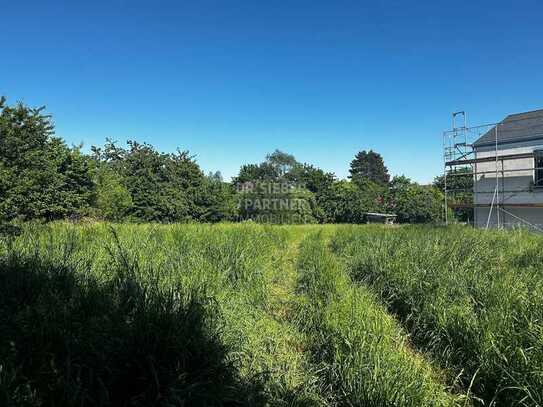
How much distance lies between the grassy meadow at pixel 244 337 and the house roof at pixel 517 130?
18.6 metres

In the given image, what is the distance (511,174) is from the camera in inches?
817

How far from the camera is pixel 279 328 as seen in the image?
14.7 feet

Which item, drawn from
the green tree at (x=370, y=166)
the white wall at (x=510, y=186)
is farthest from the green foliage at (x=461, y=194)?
the green tree at (x=370, y=166)

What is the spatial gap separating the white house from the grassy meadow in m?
16.9

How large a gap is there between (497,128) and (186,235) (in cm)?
2230

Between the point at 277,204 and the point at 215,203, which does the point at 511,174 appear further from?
the point at 215,203

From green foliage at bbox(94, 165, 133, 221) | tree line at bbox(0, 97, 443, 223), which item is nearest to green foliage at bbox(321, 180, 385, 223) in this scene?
tree line at bbox(0, 97, 443, 223)

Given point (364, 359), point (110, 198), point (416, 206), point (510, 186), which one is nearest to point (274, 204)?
point (110, 198)

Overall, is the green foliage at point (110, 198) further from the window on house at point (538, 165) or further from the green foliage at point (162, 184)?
the window on house at point (538, 165)

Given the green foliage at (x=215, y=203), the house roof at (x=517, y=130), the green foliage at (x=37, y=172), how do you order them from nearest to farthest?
the green foliage at (x=37, y=172)
the house roof at (x=517, y=130)
the green foliage at (x=215, y=203)

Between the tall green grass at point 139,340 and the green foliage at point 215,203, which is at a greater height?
the green foliage at point 215,203

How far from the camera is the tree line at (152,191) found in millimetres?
17844

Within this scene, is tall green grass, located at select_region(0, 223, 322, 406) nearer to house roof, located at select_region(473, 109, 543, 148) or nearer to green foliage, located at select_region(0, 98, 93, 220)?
green foliage, located at select_region(0, 98, 93, 220)

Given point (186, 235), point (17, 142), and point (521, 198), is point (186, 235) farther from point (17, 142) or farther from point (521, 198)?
point (521, 198)
